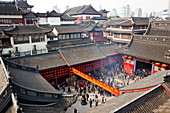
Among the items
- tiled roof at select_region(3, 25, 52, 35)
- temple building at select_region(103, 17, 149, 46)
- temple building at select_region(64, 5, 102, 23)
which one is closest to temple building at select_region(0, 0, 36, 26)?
tiled roof at select_region(3, 25, 52, 35)

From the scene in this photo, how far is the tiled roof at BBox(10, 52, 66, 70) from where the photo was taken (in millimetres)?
22091

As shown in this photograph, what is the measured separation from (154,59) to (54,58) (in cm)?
1717

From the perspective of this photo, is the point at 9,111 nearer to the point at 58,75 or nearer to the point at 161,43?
the point at 58,75

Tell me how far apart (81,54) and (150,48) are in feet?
43.0

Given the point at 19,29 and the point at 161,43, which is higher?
the point at 19,29

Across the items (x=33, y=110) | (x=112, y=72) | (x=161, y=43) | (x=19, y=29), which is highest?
(x=19, y=29)

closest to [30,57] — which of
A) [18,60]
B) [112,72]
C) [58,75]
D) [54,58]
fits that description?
[18,60]

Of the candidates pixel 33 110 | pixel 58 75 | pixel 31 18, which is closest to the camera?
pixel 33 110

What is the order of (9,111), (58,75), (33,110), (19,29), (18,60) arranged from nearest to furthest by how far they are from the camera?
(9,111) → (33,110) → (18,60) → (58,75) → (19,29)

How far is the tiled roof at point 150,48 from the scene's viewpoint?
23.2 metres

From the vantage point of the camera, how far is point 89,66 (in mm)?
27688

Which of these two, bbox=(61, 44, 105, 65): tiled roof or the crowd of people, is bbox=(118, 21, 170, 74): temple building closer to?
the crowd of people

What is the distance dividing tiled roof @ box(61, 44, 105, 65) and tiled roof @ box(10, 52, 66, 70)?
156 cm

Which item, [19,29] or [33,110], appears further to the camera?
[19,29]
